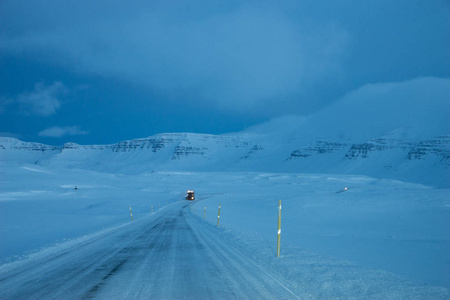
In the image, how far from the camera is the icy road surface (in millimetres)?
6281

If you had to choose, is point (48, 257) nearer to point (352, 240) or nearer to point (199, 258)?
point (199, 258)

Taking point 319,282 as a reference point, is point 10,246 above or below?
below

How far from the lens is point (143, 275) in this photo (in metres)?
7.49

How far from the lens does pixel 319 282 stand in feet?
23.1

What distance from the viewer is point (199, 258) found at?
372 inches

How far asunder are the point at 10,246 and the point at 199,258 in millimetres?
9583

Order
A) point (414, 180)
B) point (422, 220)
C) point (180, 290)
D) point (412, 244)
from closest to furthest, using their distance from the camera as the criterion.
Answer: point (180, 290) → point (412, 244) → point (422, 220) → point (414, 180)

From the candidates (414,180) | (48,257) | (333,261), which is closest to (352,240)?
(333,261)

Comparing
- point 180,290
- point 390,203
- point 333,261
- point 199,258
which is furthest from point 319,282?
point 390,203

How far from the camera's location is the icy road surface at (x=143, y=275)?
20.6ft

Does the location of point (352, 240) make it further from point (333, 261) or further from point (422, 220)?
point (422, 220)

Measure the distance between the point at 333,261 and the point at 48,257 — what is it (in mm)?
8830

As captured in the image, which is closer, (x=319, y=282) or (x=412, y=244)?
(x=319, y=282)

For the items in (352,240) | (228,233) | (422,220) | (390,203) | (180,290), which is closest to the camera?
(180,290)
